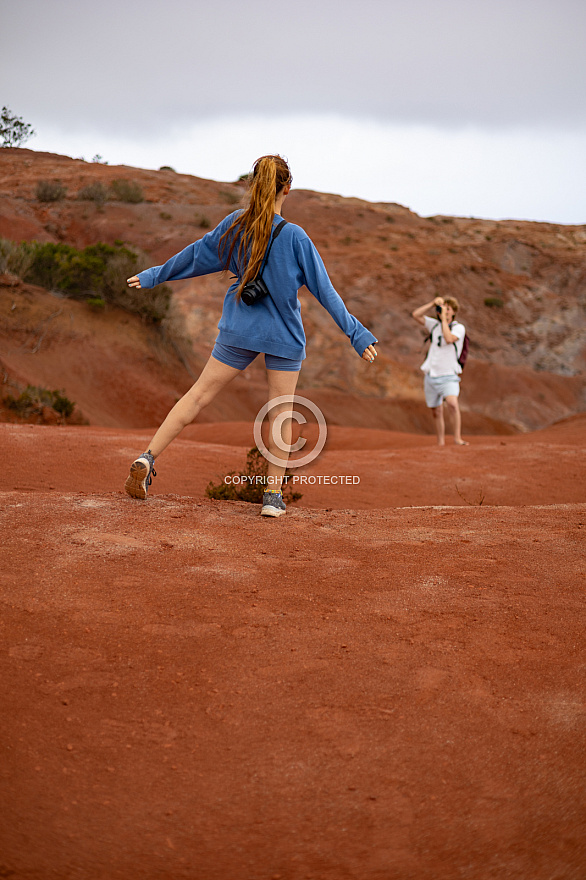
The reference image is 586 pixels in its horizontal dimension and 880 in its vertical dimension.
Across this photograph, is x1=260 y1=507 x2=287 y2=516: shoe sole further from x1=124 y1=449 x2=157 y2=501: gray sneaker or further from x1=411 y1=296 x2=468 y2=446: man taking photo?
x1=411 y1=296 x2=468 y2=446: man taking photo

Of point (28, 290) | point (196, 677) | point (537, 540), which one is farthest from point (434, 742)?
point (28, 290)

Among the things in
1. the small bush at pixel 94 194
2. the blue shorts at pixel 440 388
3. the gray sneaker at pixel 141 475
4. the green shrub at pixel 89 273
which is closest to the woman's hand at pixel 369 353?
the gray sneaker at pixel 141 475

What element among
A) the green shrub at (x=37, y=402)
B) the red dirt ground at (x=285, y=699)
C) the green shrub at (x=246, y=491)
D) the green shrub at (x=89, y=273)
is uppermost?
the green shrub at (x=89, y=273)

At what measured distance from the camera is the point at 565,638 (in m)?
2.73

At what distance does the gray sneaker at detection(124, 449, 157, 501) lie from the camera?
421 centimetres

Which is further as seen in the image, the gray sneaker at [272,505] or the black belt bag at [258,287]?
the gray sneaker at [272,505]

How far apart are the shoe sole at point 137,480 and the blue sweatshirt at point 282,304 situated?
0.91 m

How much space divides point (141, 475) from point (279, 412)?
93 cm

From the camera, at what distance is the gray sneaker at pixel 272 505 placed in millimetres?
4332

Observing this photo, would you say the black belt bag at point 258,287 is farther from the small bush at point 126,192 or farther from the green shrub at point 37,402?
the small bush at point 126,192

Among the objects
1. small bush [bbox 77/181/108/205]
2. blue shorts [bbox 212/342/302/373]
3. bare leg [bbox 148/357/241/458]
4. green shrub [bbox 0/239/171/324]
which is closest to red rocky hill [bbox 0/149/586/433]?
small bush [bbox 77/181/108/205]

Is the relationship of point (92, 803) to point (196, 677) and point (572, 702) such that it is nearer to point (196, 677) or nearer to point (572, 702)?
point (196, 677)

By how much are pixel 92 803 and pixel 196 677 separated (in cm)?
59

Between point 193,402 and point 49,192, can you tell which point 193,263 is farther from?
point 49,192
